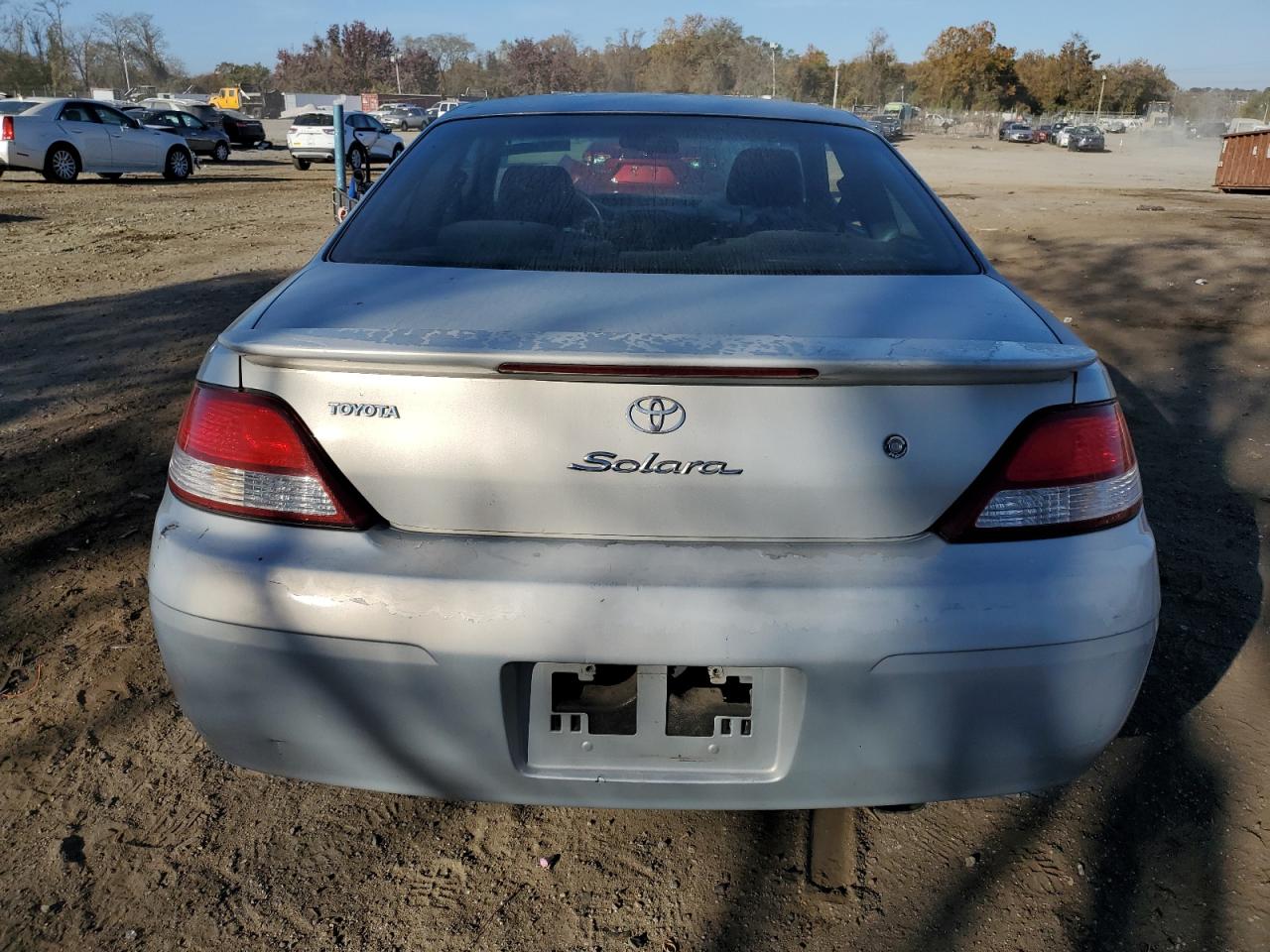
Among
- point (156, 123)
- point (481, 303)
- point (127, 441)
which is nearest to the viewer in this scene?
point (481, 303)

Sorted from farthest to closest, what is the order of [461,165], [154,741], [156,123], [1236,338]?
[156,123] → [1236,338] → [461,165] → [154,741]

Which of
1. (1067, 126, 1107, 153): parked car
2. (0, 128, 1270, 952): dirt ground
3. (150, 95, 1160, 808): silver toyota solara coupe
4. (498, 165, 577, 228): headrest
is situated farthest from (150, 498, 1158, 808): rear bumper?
(1067, 126, 1107, 153): parked car

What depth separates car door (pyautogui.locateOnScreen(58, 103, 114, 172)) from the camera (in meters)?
18.0

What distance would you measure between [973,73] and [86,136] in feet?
272

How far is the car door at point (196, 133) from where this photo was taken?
85.3 ft

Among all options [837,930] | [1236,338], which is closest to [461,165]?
[837,930]

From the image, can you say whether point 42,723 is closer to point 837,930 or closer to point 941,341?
point 837,930

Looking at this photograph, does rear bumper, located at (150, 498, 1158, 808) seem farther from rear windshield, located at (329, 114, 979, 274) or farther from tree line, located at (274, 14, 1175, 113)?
tree line, located at (274, 14, 1175, 113)

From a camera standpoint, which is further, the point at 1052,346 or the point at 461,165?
the point at 461,165

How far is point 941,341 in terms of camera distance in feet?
5.70

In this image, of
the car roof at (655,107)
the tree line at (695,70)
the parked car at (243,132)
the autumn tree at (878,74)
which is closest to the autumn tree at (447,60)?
the tree line at (695,70)

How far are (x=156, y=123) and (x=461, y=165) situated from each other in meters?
26.2

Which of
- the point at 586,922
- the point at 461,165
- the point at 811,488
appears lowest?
the point at 586,922

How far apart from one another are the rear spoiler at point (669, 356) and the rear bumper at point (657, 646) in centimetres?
29
